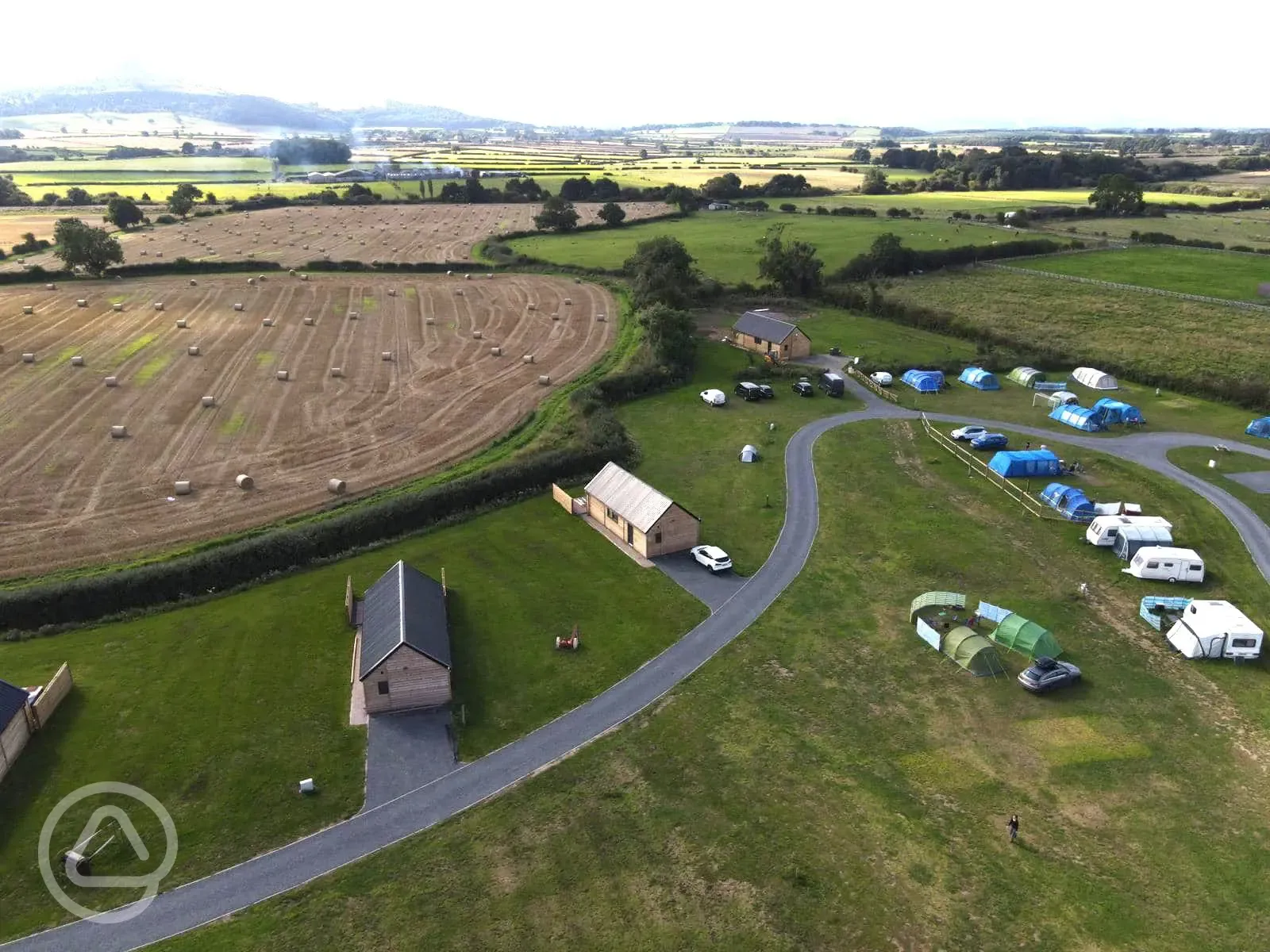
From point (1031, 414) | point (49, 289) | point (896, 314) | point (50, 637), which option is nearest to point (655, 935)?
point (50, 637)

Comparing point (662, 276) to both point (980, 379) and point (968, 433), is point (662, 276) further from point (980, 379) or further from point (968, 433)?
point (968, 433)

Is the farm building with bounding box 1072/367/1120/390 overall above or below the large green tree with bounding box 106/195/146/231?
below

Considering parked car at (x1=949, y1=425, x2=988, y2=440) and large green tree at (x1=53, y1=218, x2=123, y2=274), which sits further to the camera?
large green tree at (x1=53, y1=218, x2=123, y2=274)

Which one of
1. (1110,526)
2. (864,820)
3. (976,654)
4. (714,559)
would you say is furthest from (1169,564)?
(864,820)

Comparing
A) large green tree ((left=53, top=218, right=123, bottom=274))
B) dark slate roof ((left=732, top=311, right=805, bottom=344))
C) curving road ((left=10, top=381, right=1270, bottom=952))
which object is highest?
large green tree ((left=53, top=218, right=123, bottom=274))

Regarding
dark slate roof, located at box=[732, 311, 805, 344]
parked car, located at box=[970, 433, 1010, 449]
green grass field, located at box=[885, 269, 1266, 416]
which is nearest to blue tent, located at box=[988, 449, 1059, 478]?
parked car, located at box=[970, 433, 1010, 449]

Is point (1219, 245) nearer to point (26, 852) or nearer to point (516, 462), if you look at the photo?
point (516, 462)

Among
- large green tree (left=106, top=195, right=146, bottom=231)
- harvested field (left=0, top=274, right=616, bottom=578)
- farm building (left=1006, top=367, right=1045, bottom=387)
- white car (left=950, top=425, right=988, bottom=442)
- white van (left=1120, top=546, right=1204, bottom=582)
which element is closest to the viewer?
white van (left=1120, top=546, right=1204, bottom=582)

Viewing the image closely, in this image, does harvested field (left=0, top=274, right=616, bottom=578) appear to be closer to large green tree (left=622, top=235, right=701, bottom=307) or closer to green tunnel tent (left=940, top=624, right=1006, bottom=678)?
large green tree (left=622, top=235, right=701, bottom=307)
